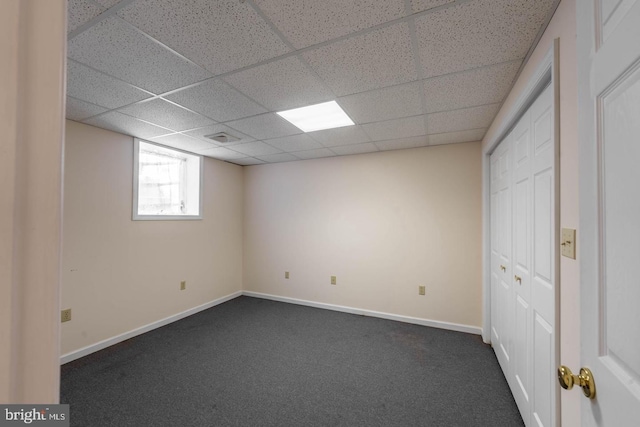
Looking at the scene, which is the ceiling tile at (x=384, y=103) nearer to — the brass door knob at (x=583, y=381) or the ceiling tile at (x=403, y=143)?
the ceiling tile at (x=403, y=143)

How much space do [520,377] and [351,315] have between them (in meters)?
2.07

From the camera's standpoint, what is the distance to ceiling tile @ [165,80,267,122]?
6.19 ft

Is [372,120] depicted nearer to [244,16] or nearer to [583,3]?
[244,16]

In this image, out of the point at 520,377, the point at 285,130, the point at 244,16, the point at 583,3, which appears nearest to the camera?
the point at 583,3

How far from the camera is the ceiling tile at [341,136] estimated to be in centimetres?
275

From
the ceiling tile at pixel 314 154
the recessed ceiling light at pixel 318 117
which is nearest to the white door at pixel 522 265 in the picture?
the recessed ceiling light at pixel 318 117

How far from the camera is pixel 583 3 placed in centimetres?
75

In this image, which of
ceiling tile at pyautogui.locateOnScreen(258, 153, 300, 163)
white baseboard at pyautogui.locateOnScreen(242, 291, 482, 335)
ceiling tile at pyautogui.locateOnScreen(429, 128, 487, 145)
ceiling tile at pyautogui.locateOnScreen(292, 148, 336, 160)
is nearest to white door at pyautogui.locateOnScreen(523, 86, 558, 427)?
ceiling tile at pyautogui.locateOnScreen(429, 128, 487, 145)

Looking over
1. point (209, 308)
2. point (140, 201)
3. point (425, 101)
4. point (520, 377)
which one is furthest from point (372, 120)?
point (209, 308)

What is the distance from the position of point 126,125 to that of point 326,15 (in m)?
2.37

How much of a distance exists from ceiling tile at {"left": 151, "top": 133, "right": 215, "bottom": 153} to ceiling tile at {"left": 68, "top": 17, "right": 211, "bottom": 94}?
1168 mm

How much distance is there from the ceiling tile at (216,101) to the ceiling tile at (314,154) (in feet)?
4.41

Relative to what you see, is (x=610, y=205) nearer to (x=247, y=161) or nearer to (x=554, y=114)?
(x=554, y=114)

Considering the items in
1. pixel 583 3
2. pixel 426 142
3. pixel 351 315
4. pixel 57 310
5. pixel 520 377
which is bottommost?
pixel 351 315
